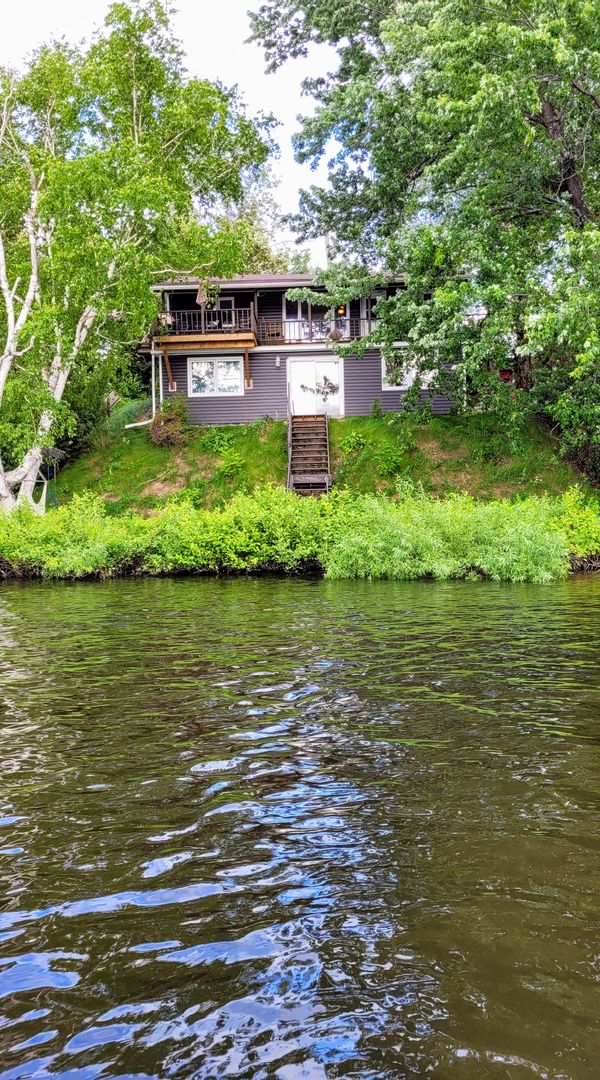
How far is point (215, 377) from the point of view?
3394 centimetres

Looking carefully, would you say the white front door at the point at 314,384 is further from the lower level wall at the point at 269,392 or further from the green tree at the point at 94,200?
the green tree at the point at 94,200

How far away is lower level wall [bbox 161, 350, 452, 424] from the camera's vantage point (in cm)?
3378

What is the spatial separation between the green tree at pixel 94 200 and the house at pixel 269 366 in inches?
153

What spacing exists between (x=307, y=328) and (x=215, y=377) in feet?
15.9

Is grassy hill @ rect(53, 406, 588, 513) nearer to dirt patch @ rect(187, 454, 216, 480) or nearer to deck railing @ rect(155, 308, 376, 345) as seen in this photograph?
dirt patch @ rect(187, 454, 216, 480)

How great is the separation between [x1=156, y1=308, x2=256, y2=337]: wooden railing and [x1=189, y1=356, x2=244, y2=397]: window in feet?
4.70

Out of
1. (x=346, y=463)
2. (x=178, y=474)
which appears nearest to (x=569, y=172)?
(x=346, y=463)

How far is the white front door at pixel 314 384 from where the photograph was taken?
112 feet

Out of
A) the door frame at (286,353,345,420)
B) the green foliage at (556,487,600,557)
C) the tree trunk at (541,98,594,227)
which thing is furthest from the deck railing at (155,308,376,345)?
the green foliage at (556,487,600,557)

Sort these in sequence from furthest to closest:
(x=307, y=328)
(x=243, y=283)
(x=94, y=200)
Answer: (x=307, y=328)
(x=243, y=283)
(x=94, y=200)

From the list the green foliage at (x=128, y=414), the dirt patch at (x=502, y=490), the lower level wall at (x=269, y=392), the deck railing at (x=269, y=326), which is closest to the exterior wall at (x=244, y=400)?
the lower level wall at (x=269, y=392)

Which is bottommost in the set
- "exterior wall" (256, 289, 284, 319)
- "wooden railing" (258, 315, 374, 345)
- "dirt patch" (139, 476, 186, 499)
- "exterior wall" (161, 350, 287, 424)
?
"dirt patch" (139, 476, 186, 499)

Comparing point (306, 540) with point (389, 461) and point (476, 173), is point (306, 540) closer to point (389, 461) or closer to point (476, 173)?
point (389, 461)

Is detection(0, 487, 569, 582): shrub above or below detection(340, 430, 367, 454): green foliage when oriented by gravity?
below
